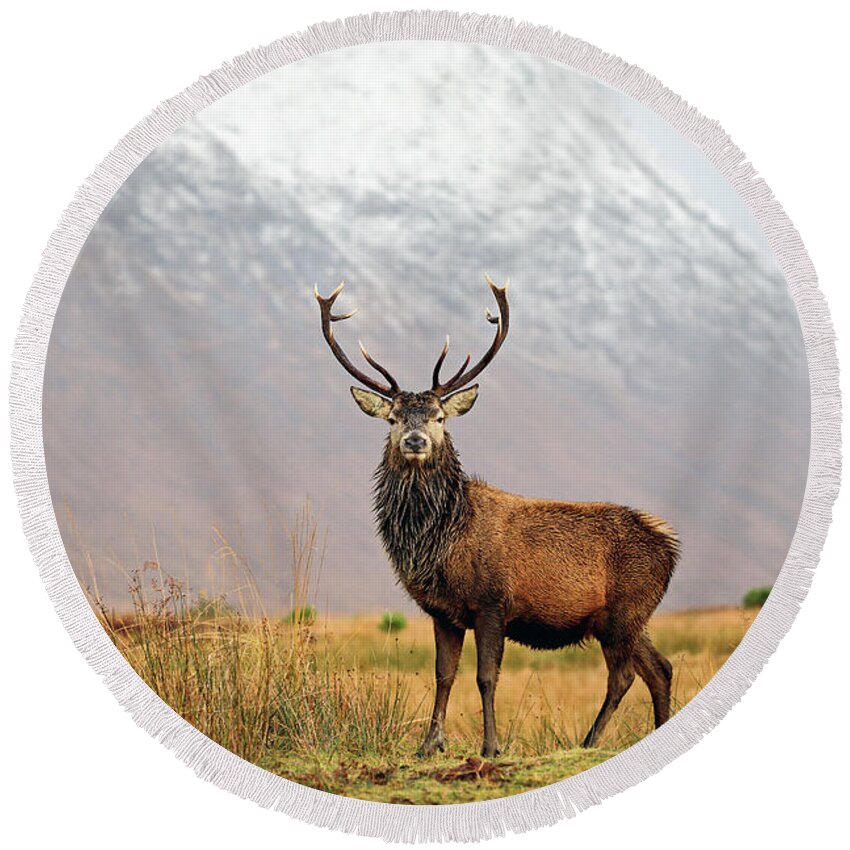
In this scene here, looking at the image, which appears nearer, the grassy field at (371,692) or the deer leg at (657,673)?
the grassy field at (371,692)

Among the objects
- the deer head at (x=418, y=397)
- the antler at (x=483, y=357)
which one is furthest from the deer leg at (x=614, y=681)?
the antler at (x=483, y=357)

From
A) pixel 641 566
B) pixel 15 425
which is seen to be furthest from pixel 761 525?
pixel 15 425

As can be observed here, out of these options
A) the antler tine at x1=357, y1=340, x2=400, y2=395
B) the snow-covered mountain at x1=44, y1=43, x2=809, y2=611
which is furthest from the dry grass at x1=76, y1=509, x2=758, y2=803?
the antler tine at x1=357, y1=340, x2=400, y2=395

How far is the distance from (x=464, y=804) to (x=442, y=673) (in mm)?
512

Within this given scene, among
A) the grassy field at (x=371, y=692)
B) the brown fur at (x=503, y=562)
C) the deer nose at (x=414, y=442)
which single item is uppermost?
the deer nose at (x=414, y=442)

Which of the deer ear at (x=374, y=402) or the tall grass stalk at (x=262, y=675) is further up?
the deer ear at (x=374, y=402)

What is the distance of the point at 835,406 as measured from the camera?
5867 millimetres

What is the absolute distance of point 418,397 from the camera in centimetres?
567

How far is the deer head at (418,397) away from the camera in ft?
18.5

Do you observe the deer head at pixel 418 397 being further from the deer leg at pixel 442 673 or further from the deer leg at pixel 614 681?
the deer leg at pixel 614 681

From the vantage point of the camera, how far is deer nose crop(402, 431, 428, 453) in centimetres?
558

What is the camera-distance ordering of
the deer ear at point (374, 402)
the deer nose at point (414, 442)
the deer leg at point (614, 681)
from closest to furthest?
1. the deer nose at point (414, 442)
2. the deer ear at point (374, 402)
3. the deer leg at point (614, 681)

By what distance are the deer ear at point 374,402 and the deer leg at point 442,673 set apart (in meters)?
0.85

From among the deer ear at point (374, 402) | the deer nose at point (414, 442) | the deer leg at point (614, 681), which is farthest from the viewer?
the deer leg at point (614, 681)
